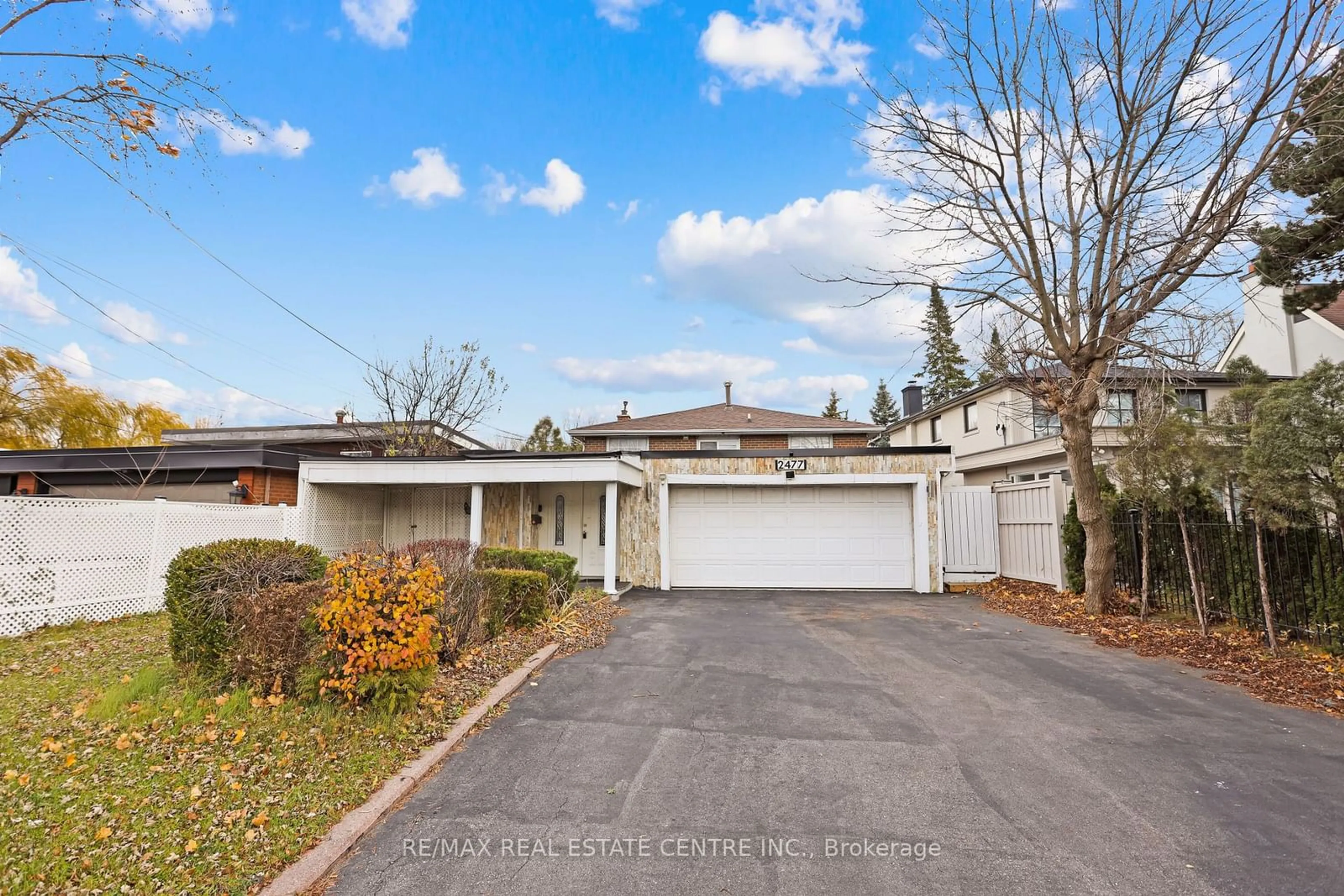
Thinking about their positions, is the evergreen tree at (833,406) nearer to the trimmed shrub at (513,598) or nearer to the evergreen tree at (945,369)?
the evergreen tree at (945,369)

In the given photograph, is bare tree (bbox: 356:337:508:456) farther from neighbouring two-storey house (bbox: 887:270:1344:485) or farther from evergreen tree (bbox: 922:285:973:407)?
evergreen tree (bbox: 922:285:973:407)

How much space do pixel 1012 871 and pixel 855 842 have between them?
2.33 ft

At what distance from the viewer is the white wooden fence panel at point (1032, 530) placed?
37.6 ft

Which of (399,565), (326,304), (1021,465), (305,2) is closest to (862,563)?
(1021,465)

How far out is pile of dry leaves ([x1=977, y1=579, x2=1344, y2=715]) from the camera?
224 inches

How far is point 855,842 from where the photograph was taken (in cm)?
317

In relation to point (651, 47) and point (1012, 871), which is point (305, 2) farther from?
point (1012, 871)

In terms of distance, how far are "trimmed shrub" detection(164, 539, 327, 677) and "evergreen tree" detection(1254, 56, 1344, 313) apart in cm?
1239

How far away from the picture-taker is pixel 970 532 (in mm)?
13352

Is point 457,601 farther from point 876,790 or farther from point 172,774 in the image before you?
point 876,790

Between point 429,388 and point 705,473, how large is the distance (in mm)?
12988

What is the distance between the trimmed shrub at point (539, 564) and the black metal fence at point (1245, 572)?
8.89m

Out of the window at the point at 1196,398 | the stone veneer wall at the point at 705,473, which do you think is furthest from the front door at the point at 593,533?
the window at the point at 1196,398

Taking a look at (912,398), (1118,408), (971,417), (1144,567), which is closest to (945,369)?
(912,398)
